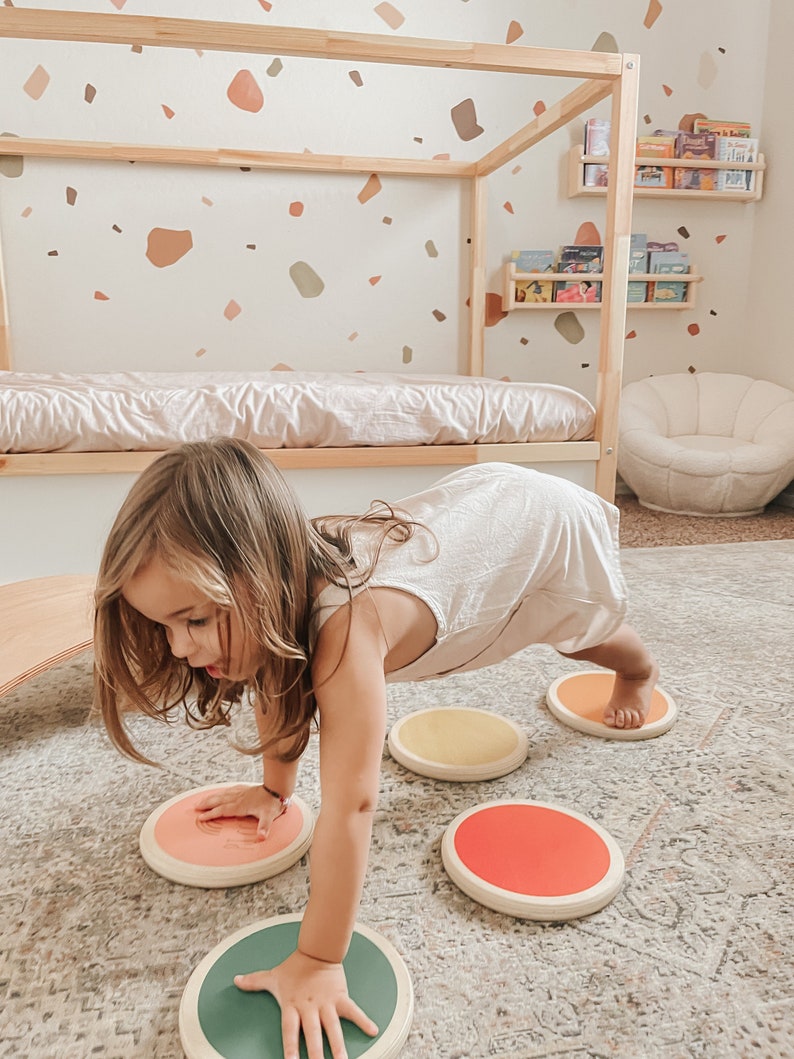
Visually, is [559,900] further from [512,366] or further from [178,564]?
[512,366]

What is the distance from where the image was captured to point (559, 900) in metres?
0.69

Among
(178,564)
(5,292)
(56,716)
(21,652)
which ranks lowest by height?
(56,716)

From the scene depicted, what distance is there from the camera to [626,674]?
41.3 inches

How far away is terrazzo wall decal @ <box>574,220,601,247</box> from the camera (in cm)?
264

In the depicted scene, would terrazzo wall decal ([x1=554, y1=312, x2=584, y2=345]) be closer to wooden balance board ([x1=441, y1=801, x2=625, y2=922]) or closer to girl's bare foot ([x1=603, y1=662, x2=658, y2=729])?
girl's bare foot ([x1=603, y1=662, x2=658, y2=729])

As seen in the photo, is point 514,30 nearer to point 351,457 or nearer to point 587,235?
point 587,235

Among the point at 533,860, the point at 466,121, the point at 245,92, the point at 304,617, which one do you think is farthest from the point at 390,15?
the point at 533,860

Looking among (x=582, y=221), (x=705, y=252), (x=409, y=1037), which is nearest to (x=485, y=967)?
(x=409, y=1037)

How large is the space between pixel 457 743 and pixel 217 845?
A: 0.32 m

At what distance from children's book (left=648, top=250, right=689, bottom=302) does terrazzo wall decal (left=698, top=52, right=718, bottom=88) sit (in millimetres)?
547

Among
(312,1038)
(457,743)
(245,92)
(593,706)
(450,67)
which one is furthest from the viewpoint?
(245,92)

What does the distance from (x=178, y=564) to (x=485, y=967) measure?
0.40 metres

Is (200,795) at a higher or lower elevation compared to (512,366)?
lower

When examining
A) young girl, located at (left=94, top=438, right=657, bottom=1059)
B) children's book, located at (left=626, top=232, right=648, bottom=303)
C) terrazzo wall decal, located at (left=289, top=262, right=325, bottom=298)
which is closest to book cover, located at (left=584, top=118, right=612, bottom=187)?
children's book, located at (left=626, top=232, right=648, bottom=303)
